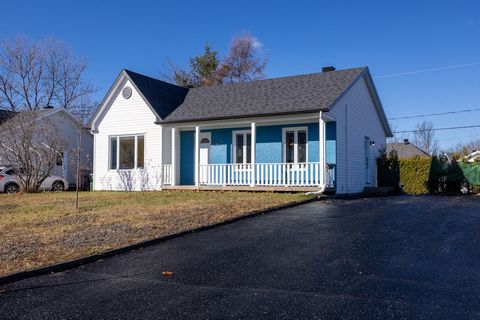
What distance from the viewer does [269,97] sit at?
18469mm

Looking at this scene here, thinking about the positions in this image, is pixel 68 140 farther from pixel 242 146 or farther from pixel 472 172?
pixel 472 172

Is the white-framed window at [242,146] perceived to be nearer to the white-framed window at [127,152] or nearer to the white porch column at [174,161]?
the white porch column at [174,161]

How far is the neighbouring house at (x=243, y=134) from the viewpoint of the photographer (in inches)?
648

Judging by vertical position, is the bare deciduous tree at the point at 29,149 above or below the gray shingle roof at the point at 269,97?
below

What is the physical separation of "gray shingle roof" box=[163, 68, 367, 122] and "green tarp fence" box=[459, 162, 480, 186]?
682cm

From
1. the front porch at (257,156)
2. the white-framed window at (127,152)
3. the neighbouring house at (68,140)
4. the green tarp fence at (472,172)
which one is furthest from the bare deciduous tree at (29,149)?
the green tarp fence at (472,172)

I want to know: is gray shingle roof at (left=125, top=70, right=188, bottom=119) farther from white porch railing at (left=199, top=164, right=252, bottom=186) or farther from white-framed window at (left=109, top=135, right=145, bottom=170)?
white porch railing at (left=199, top=164, right=252, bottom=186)

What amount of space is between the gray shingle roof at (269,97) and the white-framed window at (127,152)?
2.19 meters

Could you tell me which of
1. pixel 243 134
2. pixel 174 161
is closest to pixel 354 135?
pixel 243 134

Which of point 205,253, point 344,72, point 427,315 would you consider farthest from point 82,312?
point 344,72

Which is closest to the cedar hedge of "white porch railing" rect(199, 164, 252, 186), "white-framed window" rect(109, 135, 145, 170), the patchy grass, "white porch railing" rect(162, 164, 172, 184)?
"white porch railing" rect(199, 164, 252, 186)

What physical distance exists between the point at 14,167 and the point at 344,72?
1612cm

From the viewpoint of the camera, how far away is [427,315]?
383cm

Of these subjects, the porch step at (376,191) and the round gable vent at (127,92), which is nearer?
the porch step at (376,191)
